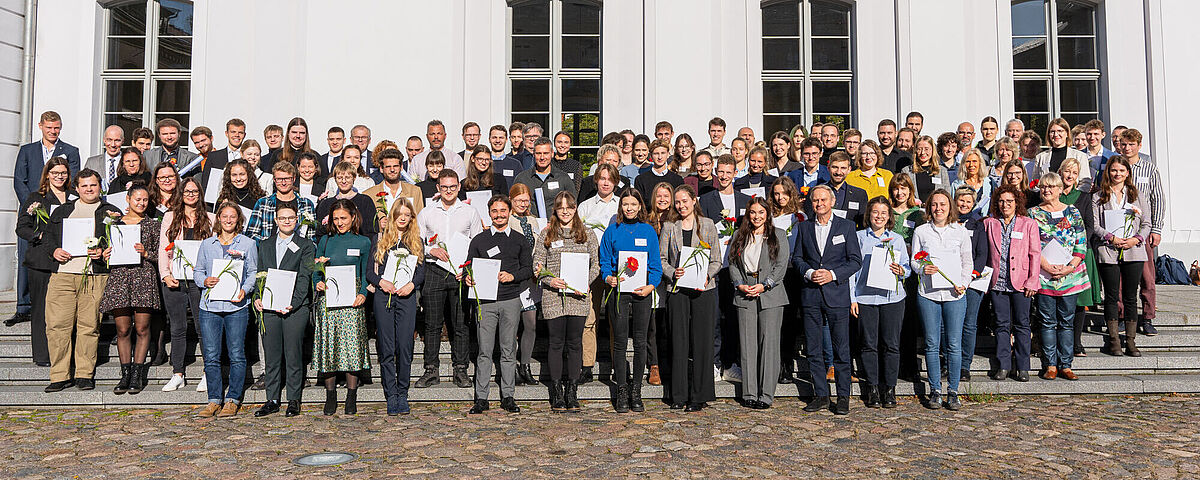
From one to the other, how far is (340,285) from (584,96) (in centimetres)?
581

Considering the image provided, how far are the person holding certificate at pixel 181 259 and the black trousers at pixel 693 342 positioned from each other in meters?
3.63

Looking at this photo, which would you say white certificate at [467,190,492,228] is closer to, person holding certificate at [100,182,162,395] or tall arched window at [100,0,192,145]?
person holding certificate at [100,182,162,395]

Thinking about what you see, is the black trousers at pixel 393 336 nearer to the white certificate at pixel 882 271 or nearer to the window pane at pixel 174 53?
the white certificate at pixel 882 271

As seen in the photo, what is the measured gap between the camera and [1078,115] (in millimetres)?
11820

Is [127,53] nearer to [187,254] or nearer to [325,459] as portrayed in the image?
[187,254]

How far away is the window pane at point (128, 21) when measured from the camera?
11.3 meters

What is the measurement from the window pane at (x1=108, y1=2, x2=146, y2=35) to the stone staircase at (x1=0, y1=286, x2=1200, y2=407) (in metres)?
5.19

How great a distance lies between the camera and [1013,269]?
6684 millimetres

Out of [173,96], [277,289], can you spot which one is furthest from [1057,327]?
[173,96]

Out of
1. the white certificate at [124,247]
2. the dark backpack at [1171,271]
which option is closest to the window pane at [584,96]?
the white certificate at [124,247]

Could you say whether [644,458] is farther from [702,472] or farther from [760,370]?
[760,370]

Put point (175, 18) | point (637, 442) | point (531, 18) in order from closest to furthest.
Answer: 1. point (637, 442)
2. point (175, 18)
3. point (531, 18)

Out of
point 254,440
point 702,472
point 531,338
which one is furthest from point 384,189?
point 702,472

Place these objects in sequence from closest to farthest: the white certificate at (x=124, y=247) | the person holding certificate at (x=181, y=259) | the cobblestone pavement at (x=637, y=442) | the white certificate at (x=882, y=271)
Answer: the cobblestone pavement at (x=637, y=442), the white certificate at (x=882, y=271), the person holding certificate at (x=181, y=259), the white certificate at (x=124, y=247)
